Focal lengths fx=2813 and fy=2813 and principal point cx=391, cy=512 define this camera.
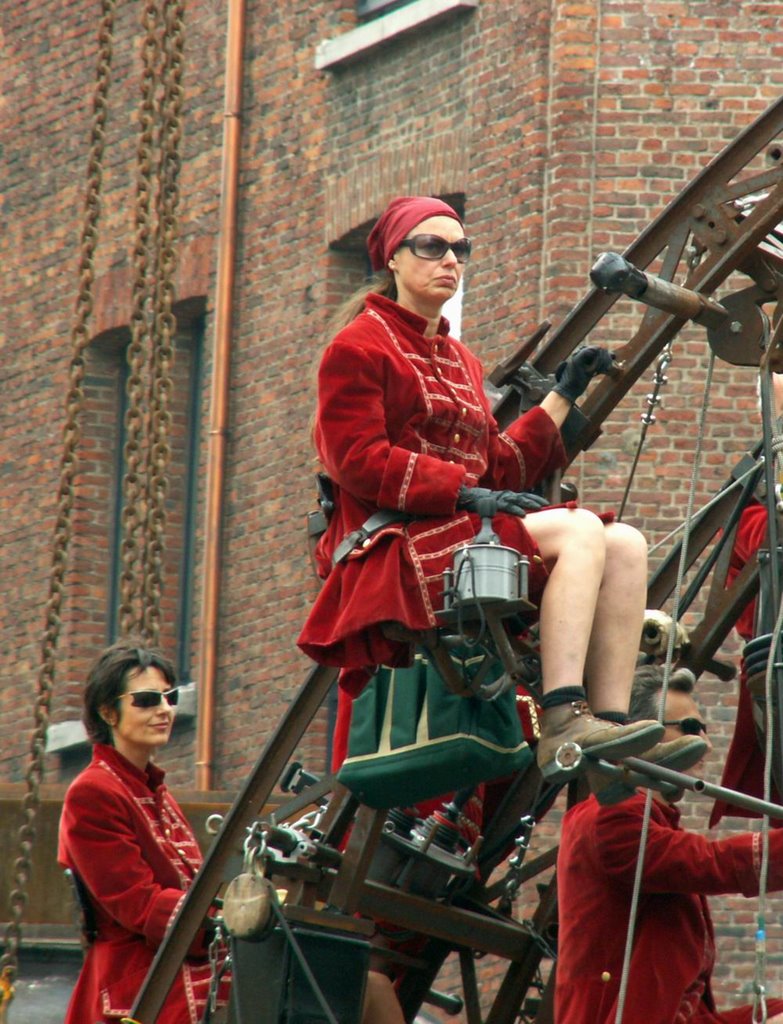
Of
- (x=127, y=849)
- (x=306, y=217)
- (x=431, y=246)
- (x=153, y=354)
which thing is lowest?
(x=127, y=849)

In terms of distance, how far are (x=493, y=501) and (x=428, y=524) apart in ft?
0.62

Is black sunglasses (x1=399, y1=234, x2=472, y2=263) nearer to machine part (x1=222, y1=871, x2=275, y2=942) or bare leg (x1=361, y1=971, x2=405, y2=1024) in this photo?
machine part (x1=222, y1=871, x2=275, y2=942)

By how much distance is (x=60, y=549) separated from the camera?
1016 cm

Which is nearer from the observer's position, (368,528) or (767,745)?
(368,528)

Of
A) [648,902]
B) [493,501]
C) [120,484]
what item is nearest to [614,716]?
[493,501]

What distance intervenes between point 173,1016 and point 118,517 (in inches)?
400

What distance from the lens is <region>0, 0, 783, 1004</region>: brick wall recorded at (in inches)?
559

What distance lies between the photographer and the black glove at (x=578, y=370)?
7.86m

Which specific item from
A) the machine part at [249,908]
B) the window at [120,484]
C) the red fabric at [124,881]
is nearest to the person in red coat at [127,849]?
the red fabric at [124,881]

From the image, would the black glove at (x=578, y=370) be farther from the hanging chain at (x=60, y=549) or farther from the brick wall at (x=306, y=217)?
the brick wall at (x=306, y=217)

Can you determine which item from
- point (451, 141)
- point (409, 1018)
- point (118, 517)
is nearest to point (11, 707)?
point (118, 517)

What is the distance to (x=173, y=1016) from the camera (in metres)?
8.12

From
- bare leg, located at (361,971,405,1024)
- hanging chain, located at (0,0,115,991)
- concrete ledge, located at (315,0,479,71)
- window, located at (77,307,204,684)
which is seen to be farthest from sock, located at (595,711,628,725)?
window, located at (77,307,204,684)

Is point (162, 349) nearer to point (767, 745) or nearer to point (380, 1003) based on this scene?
point (380, 1003)
